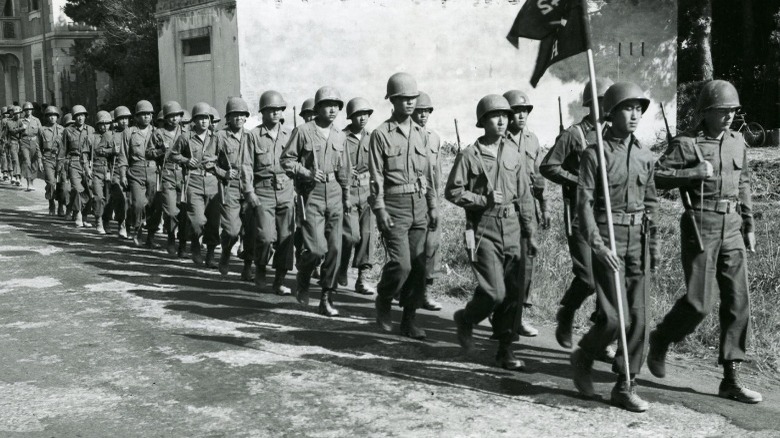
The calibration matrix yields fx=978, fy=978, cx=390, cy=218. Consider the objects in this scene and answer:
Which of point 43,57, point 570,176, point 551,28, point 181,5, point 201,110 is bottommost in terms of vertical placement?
point 570,176

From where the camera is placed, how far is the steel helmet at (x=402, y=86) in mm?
8078

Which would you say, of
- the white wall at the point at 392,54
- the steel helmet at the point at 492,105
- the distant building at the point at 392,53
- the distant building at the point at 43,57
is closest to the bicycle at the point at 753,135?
the distant building at the point at 392,53

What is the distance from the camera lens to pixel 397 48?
2223 centimetres

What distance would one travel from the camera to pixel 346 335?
26.9ft

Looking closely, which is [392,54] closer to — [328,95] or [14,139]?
[14,139]

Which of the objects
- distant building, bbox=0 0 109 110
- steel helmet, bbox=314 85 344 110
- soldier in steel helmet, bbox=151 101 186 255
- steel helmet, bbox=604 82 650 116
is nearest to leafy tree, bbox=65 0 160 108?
distant building, bbox=0 0 109 110

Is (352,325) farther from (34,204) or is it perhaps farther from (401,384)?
(34,204)

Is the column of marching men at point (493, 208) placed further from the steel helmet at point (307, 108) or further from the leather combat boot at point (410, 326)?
the steel helmet at point (307, 108)

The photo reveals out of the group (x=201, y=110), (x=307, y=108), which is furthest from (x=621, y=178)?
(x=201, y=110)

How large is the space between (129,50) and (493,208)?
2189 cm

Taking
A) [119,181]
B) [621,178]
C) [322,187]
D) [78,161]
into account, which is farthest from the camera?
[78,161]

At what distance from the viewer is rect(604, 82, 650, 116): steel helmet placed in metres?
6.08

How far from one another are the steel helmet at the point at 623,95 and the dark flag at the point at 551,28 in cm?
37

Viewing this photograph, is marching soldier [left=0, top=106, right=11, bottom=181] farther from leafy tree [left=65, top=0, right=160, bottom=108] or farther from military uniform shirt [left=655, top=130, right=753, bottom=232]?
military uniform shirt [left=655, top=130, right=753, bottom=232]
